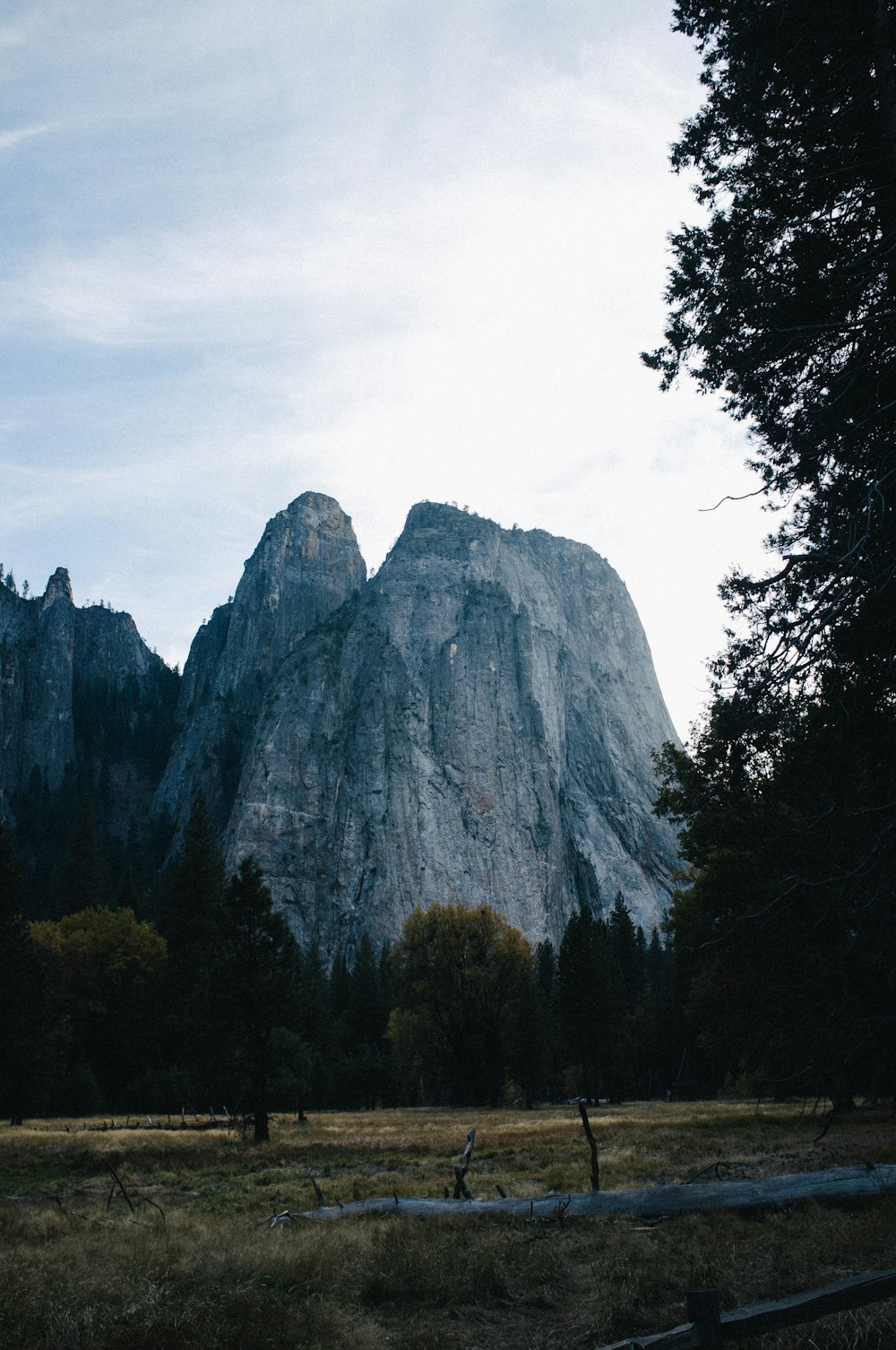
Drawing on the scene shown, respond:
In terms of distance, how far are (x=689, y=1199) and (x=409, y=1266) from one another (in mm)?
5202

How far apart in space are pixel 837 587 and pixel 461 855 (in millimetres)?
136562

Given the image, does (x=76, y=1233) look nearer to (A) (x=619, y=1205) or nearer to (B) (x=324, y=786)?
(A) (x=619, y=1205)

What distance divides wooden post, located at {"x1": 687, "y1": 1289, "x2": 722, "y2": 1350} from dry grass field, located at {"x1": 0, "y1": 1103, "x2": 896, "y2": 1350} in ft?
6.02

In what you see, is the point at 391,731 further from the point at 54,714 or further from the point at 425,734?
Result: the point at 54,714

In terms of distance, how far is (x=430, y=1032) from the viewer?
5512 cm

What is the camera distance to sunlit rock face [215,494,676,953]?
462 feet

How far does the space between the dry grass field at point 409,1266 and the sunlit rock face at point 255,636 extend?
150 meters

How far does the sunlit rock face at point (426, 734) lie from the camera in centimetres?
14075

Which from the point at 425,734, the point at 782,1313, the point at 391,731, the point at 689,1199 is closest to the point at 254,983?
the point at 689,1199

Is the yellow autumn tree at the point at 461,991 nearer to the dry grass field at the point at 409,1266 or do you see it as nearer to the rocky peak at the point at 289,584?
the dry grass field at the point at 409,1266

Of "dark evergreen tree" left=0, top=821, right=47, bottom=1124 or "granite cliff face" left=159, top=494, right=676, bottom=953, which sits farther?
"granite cliff face" left=159, top=494, right=676, bottom=953

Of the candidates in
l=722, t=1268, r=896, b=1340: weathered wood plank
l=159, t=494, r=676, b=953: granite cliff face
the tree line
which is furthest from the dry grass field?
l=159, t=494, r=676, b=953: granite cliff face

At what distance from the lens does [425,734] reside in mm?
153500

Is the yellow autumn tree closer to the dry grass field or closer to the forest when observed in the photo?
the forest
